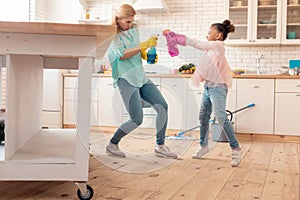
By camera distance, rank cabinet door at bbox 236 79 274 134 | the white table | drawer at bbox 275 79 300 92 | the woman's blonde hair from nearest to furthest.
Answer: the white table → the woman's blonde hair → drawer at bbox 275 79 300 92 → cabinet door at bbox 236 79 274 134

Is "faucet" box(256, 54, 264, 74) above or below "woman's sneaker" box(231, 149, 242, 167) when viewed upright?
above

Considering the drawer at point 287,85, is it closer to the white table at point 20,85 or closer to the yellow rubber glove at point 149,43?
the yellow rubber glove at point 149,43

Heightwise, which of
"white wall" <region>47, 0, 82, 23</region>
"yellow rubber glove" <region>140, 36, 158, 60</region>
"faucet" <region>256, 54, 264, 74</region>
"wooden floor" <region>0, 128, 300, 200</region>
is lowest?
"wooden floor" <region>0, 128, 300, 200</region>

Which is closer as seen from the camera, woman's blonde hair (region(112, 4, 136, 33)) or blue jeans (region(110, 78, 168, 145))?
woman's blonde hair (region(112, 4, 136, 33))

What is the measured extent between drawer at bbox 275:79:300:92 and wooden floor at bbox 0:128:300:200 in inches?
45.2

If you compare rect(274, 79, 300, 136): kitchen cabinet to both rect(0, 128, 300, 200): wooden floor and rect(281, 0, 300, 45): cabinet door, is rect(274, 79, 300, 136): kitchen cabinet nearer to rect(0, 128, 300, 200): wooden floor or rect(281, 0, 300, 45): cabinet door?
rect(281, 0, 300, 45): cabinet door

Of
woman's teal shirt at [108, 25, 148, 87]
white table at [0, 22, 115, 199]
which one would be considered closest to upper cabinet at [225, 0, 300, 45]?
woman's teal shirt at [108, 25, 148, 87]

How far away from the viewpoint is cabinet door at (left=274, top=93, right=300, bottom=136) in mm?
4625

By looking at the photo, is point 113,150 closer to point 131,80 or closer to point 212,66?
point 131,80

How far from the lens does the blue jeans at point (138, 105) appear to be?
2816mm

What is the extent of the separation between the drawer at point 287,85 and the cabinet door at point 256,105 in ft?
0.21

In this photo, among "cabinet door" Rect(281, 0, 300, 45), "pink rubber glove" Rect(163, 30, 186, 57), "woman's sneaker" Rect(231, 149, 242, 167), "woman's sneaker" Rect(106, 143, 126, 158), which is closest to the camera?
"pink rubber glove" Rect(163, 30, 186, 57)

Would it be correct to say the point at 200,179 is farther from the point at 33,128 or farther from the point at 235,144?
the point at 33,128

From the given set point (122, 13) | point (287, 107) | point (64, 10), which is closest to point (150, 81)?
point (122, 13)
